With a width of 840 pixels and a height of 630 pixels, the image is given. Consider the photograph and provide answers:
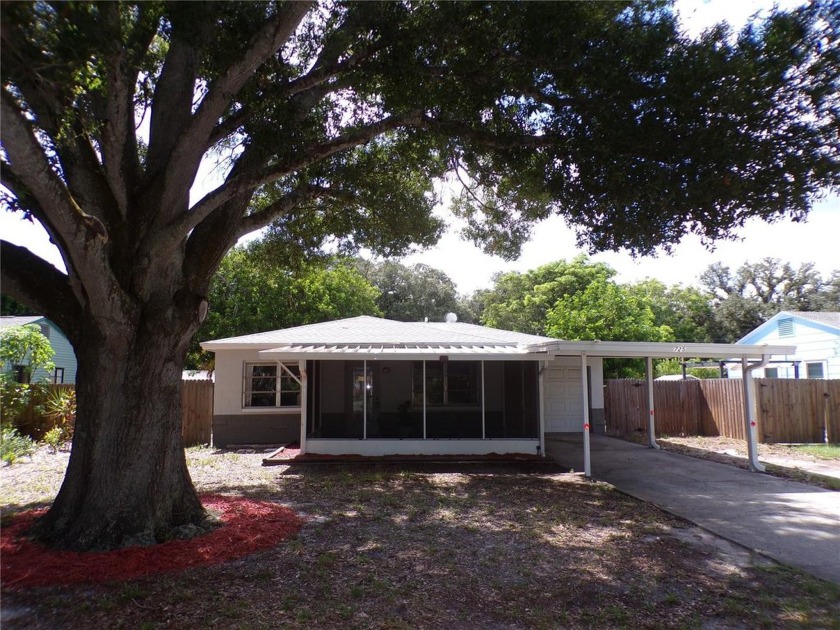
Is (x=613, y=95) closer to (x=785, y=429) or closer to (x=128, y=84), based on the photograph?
(x=128, y=84)

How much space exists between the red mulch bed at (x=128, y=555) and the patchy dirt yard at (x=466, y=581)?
0.20 metres

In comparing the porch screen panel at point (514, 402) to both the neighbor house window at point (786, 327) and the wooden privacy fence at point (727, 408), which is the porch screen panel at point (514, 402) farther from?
the neighbor house window at point (786, 327)

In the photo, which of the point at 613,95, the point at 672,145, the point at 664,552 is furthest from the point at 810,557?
the point at 613,95

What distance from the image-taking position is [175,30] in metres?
5.86

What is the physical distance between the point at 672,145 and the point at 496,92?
2490mm

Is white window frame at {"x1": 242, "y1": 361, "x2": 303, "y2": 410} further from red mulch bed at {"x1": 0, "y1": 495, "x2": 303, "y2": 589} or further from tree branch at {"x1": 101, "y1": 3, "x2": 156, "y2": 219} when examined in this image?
tree branch at {"x1": 101, "y1": 3, "x2": 156, "y2": 219}

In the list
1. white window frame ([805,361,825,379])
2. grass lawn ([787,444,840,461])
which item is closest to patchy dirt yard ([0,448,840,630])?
grass lawn ([787,444,840,461])

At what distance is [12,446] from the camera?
1286cm

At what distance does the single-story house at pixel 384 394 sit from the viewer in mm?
13188

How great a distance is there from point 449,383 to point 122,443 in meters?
9.87

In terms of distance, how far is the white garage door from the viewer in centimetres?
1781

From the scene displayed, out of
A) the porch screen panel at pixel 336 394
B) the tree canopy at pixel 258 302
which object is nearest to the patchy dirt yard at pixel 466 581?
the porch screen panel at pixel 336 394

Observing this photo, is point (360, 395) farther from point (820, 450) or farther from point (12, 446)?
point (820, 450)

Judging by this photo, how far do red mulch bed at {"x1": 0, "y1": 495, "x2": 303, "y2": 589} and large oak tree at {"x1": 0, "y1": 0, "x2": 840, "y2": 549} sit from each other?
11.8 inches
